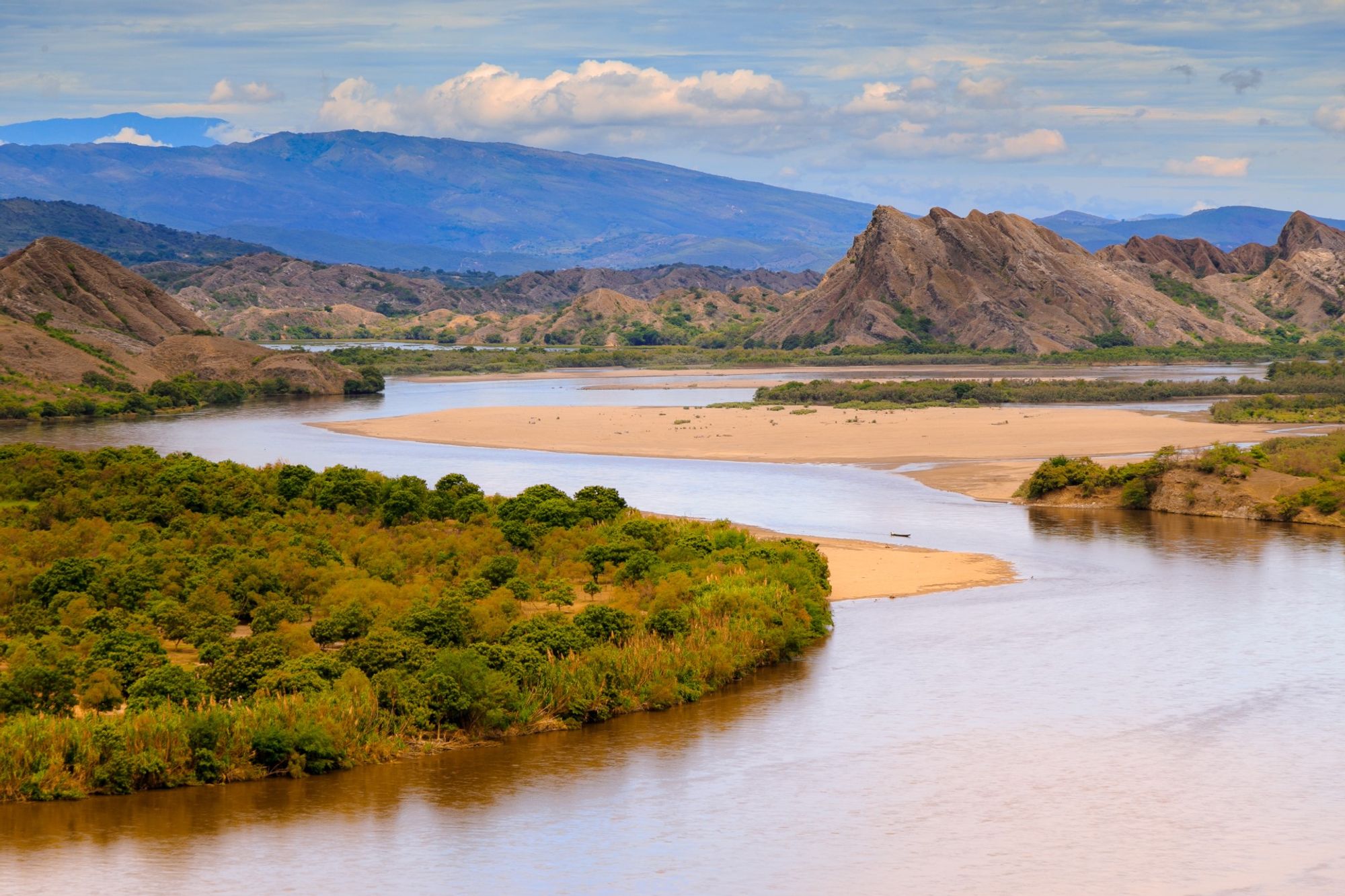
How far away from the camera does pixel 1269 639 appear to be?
122 ft

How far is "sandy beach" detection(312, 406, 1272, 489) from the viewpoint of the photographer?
75188mm

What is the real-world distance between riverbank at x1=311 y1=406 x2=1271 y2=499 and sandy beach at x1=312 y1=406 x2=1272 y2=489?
3.9 inches

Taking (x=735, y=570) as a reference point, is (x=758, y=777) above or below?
below

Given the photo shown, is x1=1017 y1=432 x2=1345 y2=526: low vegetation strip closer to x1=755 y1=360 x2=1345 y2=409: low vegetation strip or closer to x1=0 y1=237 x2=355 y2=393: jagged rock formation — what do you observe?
x1=755 y1=360 x2=1345 y2=409: low vegetation strip

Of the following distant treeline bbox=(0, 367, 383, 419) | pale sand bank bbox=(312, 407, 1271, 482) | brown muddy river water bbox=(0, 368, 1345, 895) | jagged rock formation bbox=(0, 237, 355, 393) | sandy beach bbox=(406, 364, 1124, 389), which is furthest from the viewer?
sandy beach bbox=(406, 364, 1124, 389)

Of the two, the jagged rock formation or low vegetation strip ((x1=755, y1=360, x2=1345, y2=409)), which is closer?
low vegetation strip ((x1=755, y1=360, x2=1345, y2=409))

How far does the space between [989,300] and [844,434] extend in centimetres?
10502

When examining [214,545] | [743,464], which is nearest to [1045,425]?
[743,464]

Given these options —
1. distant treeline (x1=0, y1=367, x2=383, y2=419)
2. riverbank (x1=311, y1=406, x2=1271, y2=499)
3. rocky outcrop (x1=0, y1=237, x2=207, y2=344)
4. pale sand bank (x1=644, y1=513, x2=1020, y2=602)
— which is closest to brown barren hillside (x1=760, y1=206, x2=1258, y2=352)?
distant treeline (x1=0, y1=367, x2=383, y2=419)

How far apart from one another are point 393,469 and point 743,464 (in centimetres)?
1667

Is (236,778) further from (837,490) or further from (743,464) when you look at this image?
(743,464)

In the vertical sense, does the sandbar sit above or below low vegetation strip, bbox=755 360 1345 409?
below

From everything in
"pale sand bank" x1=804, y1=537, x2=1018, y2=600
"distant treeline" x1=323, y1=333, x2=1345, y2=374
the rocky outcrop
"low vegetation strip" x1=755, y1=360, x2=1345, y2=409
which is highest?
the rocky outcrop

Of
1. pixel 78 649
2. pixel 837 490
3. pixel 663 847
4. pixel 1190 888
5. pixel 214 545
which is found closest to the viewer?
pixel 1190 888
